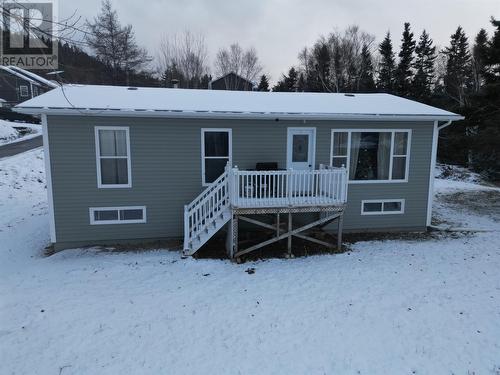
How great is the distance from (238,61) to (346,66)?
1195 cm

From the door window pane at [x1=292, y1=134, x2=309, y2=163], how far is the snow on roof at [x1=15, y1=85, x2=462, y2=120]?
704 millimetres

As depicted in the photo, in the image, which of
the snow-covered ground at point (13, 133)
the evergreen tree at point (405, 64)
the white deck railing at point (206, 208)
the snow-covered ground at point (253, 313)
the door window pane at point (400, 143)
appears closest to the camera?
the snow-covered ground at point (253, 313)

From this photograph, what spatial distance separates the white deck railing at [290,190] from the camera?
750cm

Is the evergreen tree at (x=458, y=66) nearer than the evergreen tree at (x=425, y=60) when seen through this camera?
Yes

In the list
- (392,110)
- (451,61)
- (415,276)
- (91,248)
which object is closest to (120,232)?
(91,248)

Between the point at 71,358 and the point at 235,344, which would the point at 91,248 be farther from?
the point at 235,344

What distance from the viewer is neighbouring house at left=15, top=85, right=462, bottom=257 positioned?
770 cm

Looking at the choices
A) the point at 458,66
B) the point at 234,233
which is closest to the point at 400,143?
the point at 234,233

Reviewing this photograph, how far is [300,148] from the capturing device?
8938 mm

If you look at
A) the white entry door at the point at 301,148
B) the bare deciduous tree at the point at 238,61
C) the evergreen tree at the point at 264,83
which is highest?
the bare deciduous tree at the point at 238,61

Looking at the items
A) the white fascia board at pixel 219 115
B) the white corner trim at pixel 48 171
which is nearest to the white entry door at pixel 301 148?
the white fascia board at pixel 219 115

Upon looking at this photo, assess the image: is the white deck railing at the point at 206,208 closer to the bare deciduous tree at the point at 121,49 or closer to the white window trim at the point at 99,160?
the white window trim at the point at 99,160

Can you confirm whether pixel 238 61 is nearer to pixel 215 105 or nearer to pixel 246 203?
pixel 215 105

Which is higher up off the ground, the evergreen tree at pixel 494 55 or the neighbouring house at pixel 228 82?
the neighbouring house at pixel 228 82
